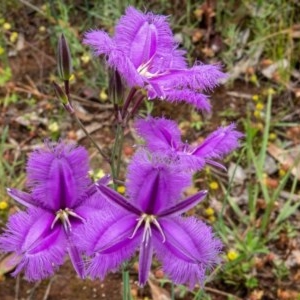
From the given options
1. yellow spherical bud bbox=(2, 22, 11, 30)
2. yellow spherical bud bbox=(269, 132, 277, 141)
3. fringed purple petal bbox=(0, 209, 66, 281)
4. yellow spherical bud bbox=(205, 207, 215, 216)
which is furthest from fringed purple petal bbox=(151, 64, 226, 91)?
yellow spherical bud bbox=(2, 22, 11, 30)

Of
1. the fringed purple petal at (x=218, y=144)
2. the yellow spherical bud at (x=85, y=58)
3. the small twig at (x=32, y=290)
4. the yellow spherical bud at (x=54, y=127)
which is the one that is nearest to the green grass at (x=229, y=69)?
the yellow spherical bud at (x=85, y=58)

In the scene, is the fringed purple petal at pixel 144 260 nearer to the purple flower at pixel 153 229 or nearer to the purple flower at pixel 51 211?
the purple flower at pixel 153 229

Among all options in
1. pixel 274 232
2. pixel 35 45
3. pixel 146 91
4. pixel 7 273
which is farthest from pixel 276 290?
pixel 35 45

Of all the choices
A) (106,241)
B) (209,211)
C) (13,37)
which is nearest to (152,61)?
(106,241)

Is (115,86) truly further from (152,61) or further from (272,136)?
(272,136)

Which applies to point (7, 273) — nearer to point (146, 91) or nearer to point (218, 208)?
point (218, 208)
